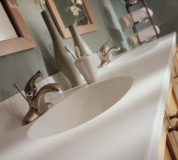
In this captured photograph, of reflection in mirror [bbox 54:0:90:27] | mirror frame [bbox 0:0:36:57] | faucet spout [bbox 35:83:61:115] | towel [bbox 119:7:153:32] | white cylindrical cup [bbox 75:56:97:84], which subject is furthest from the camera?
towel [bbox 119:7:153:32]

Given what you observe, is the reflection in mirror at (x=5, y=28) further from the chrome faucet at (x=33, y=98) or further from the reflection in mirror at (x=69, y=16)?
the reflection in mirror at (x=69, y=16)

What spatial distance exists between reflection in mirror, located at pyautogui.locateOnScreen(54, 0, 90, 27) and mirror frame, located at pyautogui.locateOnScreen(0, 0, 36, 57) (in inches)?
11.6

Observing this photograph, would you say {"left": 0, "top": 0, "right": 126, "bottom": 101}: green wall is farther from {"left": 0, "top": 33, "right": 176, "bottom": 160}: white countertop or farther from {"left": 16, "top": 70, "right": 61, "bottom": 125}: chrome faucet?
{"left": 0, "top": 33, "right": 176, "bottom": 160}: white countertop

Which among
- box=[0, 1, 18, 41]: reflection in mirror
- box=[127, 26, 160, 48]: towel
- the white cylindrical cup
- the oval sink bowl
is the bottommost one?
box=[127, 26, 160, 48]: towel

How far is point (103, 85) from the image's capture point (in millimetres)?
814

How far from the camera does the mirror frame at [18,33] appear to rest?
783 millimetres

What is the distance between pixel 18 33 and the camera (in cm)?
86

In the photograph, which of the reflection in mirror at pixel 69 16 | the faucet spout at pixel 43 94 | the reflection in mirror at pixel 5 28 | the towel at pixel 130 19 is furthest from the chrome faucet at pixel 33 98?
the towel at pixel 130 19

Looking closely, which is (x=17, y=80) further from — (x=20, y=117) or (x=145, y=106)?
(x=145, y=106)

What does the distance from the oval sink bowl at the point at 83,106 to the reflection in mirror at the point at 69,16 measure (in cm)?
49

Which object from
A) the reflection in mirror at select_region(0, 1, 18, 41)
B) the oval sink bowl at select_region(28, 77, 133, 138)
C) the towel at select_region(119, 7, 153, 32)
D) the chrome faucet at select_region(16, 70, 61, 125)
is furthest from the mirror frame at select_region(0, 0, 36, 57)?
the towel at select_region(119, 7, 153, 32)

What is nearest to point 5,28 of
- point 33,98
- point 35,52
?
point 35,52

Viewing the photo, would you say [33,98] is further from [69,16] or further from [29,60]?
[69,16]

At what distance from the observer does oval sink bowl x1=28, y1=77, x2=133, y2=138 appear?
0.68 metres
